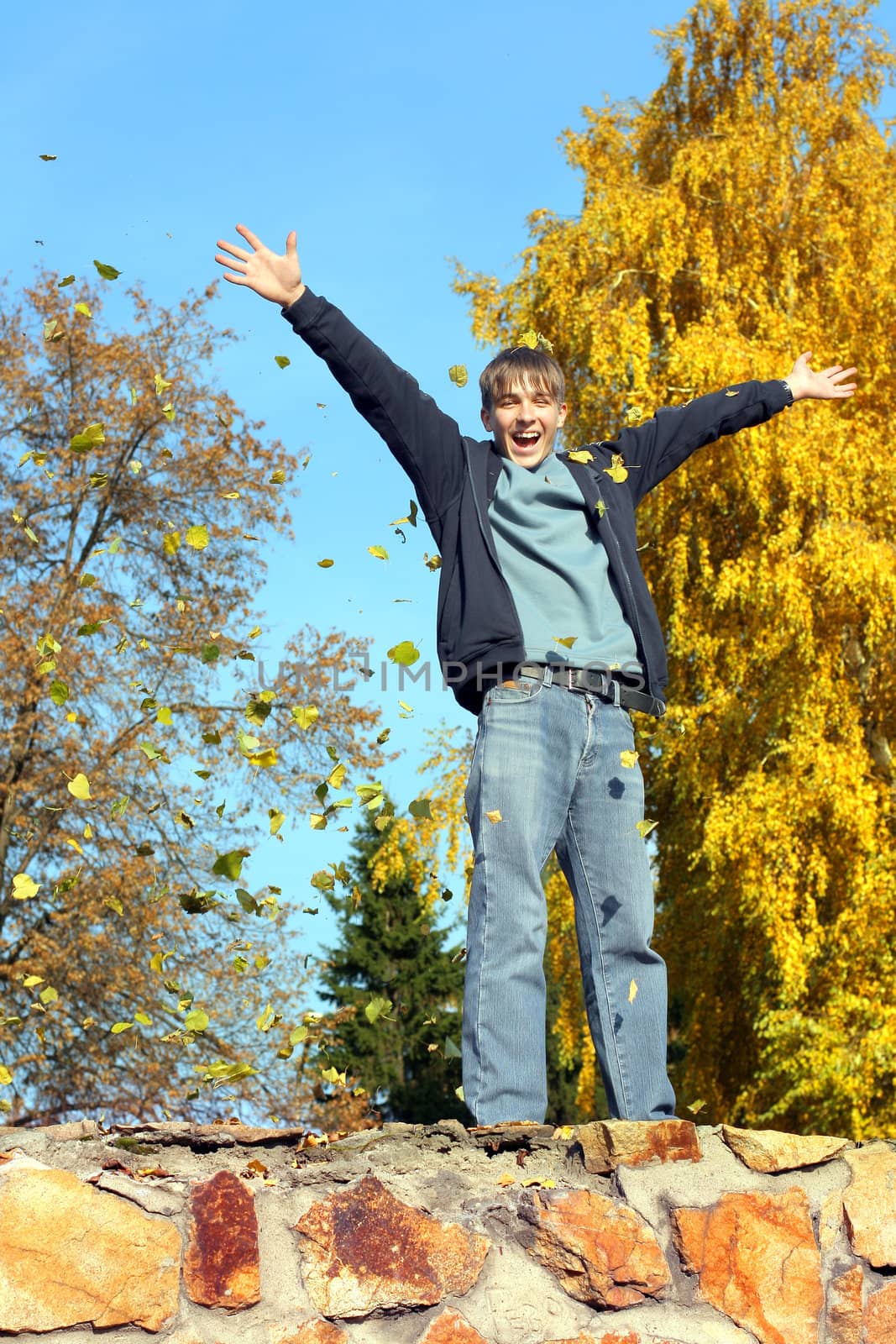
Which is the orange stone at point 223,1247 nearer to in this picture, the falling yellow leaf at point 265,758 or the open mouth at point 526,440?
the falling yellow leaf at point 265,758

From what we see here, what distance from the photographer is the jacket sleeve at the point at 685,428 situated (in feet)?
12.1

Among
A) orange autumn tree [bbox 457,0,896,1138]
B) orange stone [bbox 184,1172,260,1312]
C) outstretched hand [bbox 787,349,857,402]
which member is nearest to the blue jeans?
orange stone [bbox 184,1172,260,1312]

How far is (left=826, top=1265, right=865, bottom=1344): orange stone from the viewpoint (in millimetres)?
2730

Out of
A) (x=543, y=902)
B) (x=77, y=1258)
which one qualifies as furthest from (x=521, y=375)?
(x=77, y=1258)

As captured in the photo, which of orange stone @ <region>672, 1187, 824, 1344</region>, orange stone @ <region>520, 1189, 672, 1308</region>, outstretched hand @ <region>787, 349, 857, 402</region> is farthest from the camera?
outstretched hand @ <region>787, 349, 857, 402</region>

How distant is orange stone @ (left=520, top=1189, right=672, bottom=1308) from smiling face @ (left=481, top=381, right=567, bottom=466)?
1.83 metres

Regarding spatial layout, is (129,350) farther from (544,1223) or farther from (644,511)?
(544,1223)

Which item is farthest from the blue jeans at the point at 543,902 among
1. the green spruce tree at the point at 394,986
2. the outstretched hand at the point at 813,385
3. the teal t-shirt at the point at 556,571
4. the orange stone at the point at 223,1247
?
the green spruce tree at the point at 394,986

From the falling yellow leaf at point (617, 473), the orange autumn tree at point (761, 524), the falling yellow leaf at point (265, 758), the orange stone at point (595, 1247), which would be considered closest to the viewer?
the orange stone at point (595, 1247)

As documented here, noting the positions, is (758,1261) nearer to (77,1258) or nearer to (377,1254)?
(377,1254)

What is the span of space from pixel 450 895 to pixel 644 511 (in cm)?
728

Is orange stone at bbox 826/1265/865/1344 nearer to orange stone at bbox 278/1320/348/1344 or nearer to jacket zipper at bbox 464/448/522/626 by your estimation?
orange stone at bbox 278/1320/348/1344

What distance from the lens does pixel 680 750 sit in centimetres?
1049

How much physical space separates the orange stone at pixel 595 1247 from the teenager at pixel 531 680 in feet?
1.03
